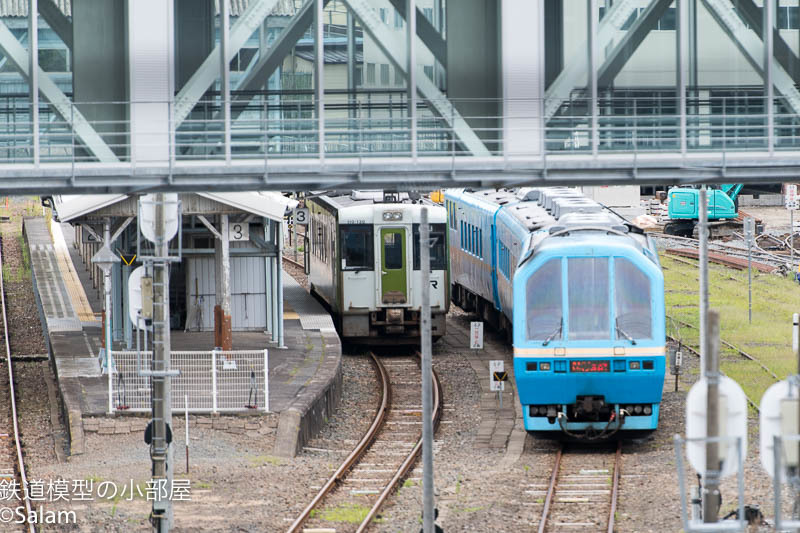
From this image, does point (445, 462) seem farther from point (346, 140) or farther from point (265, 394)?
point (346, 140)

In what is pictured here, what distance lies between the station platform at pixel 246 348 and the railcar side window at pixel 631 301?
15.0 ft

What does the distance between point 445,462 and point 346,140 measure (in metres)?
5.03

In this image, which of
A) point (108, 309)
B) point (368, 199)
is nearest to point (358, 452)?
point (108, 309)

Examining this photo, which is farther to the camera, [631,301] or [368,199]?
[368,199]

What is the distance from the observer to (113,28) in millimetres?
17250

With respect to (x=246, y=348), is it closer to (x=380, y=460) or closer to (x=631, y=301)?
(x=380, y=460)

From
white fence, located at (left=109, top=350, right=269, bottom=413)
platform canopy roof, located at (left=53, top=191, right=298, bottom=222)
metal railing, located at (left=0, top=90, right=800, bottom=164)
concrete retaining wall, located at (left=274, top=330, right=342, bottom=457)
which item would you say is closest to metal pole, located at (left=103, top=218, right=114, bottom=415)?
white fence, located at (left=109, top=350, right=269, bottom=413)

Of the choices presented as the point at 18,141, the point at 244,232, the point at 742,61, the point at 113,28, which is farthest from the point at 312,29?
the point at 244,232

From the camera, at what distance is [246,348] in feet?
86.3

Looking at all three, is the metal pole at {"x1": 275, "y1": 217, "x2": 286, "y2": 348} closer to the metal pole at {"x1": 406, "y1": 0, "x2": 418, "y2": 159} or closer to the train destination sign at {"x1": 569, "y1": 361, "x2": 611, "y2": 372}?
the train destination sign at {"x1": 569, "y1": 361, "x2": 611, "y2": 372}

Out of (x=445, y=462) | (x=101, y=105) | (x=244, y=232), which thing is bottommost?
(x=445, y=462)

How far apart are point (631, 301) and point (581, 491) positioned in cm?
282

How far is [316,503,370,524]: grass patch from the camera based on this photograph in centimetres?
1662

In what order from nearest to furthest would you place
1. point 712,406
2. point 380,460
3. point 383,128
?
1. point 712,406
2. point 383,128
3. point 380,460
